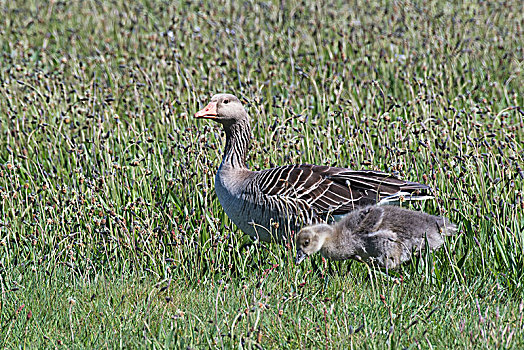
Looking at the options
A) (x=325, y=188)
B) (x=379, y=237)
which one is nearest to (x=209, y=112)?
(x=325, y=188)

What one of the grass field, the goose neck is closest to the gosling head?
the grass field

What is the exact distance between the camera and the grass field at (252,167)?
4742 mm

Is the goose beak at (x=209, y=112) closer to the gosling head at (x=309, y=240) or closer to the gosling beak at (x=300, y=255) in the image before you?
the gosling head at (x=309, y=240)

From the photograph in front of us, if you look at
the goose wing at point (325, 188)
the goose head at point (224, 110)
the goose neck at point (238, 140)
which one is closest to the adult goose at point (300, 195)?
the goose wing at point (325, 188)

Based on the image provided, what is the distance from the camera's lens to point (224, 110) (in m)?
6.74

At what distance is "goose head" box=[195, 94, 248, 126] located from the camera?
6.66 metres

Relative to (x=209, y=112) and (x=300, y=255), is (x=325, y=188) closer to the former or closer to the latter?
(x=300, y=255)

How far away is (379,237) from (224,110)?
2.06 m

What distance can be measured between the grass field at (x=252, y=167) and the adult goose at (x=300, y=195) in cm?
23

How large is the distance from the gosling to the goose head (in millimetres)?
1602

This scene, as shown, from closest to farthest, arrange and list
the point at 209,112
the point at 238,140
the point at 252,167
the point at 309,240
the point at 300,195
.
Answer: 1. the point at 309,240
2. the point at 300,195
3. the point at 209,112
4. the point at 238,140
5. the point at 252,167

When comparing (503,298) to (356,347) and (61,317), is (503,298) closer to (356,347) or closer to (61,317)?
(356,347)

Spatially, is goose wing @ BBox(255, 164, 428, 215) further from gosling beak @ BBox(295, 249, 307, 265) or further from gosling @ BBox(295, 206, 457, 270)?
gosling beak @ BBox(295, 249, 307, 265)

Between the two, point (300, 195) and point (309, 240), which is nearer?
point (309, 240)
